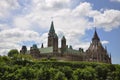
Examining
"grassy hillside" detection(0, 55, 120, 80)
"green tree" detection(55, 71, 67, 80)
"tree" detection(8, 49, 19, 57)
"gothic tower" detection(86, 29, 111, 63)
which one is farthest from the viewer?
"gothic tower" detection(86, 29, 111, 63)

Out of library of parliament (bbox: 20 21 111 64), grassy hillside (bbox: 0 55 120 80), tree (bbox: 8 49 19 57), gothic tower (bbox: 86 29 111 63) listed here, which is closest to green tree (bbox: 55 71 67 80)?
grassy hillside (bbox: 0 55 120 80)

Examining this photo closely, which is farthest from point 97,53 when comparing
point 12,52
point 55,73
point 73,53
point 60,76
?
point 60,76

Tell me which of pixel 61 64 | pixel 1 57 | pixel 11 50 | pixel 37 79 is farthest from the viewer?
pixel 11 50

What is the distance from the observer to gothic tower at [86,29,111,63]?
146 meters

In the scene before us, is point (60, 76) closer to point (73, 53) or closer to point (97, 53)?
point (97, 53)

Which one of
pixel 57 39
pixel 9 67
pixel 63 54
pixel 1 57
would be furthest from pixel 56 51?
pixel 9 67

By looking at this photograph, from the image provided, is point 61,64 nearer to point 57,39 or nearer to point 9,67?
point 9,67

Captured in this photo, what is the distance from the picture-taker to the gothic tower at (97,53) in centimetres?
14588

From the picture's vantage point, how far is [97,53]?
146250 mm

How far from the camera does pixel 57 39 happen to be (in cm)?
16975

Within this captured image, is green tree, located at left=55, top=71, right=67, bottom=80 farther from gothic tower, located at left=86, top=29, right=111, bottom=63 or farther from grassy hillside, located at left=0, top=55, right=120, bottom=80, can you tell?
gothic tower, located at left=86, top=29, right=111, bottom=63

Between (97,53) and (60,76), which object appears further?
(97,53)

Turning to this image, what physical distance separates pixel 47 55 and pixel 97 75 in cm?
7275

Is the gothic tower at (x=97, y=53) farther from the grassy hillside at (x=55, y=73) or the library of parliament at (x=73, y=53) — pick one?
the grassy hillside at (x=55, y=73)
